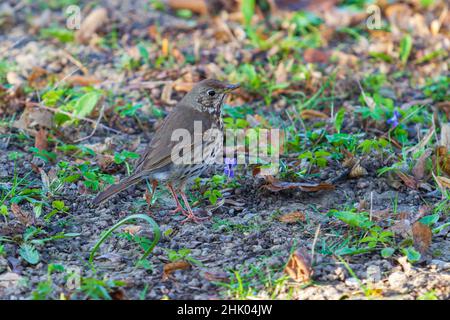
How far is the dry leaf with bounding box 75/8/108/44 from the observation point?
792cm

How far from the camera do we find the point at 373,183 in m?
5.43

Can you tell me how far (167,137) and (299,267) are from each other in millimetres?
1657

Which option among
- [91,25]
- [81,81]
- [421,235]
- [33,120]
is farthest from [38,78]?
[421,235]

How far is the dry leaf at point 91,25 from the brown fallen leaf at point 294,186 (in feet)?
11.3

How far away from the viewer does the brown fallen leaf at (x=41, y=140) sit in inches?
233

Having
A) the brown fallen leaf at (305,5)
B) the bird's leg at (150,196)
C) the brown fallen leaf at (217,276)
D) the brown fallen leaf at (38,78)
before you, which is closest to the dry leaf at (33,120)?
the brown fallen leaf at (38,78)

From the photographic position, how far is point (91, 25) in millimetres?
8039

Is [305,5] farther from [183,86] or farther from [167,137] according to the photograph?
[167,137]


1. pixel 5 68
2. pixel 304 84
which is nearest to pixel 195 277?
pixel 304 84

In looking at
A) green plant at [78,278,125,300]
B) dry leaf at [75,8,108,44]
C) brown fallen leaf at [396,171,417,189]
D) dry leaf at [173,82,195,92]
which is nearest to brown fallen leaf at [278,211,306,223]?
brown fallen leaf at [396,171,417,189]

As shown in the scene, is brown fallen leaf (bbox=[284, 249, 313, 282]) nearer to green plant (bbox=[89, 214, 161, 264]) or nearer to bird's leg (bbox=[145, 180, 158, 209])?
green plant (bbox=[89, 214, 161, 264])
